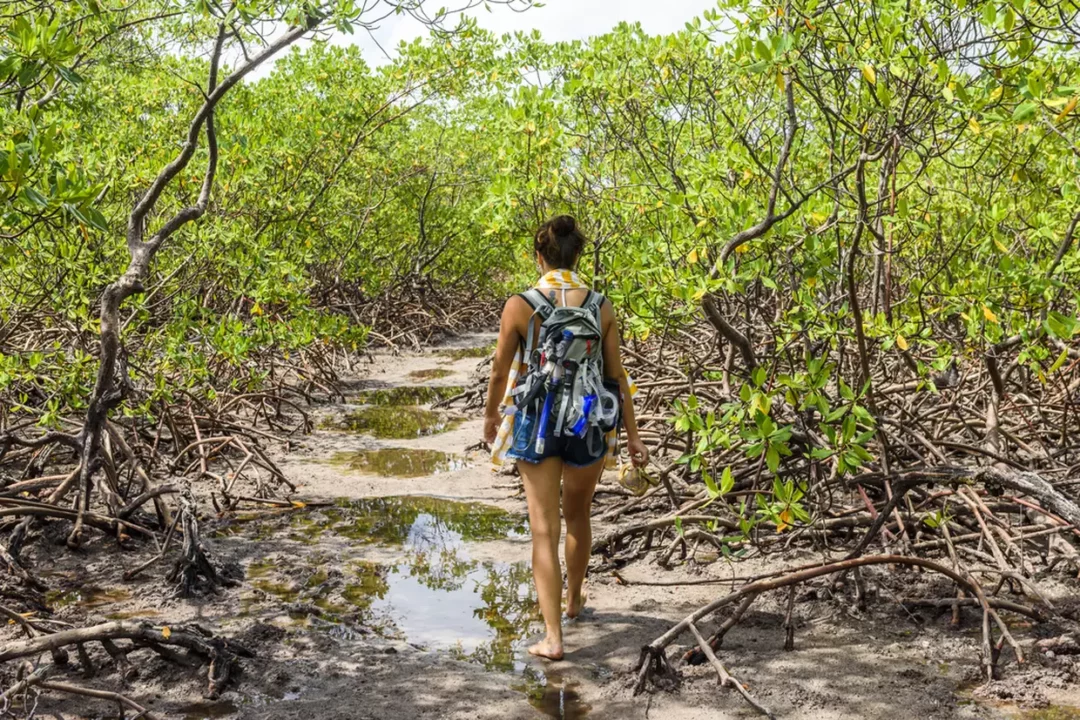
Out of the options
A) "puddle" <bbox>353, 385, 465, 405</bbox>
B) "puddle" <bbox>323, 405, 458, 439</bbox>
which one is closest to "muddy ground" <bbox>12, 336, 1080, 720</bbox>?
"puddle" <bbox>323, 405, 458, 439</bbox>

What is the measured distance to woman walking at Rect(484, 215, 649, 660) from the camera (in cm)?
308

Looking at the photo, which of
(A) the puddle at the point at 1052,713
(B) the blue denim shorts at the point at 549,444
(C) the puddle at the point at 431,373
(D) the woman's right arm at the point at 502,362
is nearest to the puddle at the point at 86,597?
(D) the woman's right arm at the point at 502,362

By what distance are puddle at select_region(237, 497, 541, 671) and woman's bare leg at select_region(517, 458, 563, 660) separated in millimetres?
138

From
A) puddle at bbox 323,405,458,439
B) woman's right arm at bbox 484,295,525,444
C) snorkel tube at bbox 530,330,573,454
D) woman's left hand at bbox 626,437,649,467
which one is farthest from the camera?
puddle at bbox 323,405,458,439

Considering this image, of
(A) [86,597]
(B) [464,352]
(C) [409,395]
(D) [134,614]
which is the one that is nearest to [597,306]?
(D) [134,614]

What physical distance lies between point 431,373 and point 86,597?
26.1ft

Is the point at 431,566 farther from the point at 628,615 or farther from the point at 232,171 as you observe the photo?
the point at 232,171

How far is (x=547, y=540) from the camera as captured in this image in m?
3.11

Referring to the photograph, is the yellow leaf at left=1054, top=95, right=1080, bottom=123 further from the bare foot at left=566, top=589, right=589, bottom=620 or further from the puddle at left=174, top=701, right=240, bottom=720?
the puddle at left=174, top=701, right=240, bottom=720

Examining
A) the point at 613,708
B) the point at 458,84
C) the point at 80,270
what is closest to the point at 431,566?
the point at 613,708

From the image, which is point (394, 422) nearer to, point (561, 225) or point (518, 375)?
point (518, 375)

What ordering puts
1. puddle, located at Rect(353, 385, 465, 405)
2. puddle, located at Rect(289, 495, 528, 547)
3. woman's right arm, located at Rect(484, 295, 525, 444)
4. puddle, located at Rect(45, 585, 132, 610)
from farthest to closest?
puddle, located at Rect(353, 385, 465, 405) < puddle, located at Rect(289, 495, 528, 547) < puddle, located at Rect(45, 585, 132, 610) < woman's right arm, located at Rect(484, 295, 525, 444)

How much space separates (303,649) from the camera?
320 cm

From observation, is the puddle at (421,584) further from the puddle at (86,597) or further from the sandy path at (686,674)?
the puddle at (86,597)
